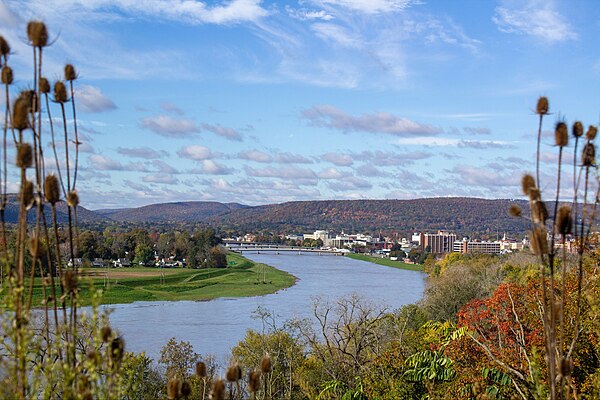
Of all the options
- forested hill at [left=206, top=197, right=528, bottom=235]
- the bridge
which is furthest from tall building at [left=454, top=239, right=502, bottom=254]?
forested hill at [left=206, top=197, right=528, bottom=235]

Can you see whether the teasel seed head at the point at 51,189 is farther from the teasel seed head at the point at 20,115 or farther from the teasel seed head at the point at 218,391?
the teasel seed head at the point at 218,391

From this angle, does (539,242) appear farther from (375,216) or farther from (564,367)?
(375,216)

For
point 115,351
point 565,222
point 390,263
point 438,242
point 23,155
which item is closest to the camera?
point 23,155

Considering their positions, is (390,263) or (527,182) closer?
(527,182)

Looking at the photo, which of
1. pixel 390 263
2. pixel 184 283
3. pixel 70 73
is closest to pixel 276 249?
pixel 390 263

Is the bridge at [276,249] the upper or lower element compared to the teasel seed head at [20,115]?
lower

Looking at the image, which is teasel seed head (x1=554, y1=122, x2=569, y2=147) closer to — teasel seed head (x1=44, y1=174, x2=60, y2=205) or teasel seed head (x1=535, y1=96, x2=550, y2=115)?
teasel seed head (x1=535, y1=96, x2=550, y2=115)

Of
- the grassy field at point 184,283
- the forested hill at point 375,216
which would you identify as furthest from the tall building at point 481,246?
the forested hill at point 375,216
